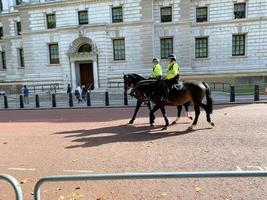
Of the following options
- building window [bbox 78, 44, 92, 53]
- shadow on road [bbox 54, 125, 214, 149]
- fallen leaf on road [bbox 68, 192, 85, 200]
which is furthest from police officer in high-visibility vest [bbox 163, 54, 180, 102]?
building window [bbox 78, 44, 92, 53]

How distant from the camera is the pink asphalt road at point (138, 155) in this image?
17.4ft

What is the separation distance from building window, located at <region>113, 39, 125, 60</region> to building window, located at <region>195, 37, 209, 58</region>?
9.03 m

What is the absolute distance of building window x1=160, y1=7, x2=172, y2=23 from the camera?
32938mm

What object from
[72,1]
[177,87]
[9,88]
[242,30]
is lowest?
[9,88]

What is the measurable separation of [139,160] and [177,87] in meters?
4.07

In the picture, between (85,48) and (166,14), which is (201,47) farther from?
(85,48)

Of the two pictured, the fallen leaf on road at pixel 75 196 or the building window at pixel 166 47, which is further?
the building window at pixel 166 47

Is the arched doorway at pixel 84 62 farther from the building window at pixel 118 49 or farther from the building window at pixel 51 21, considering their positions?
the building window at pixel 51 21

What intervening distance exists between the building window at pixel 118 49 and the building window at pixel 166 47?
15.4 ft

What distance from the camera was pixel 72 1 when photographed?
107 feet

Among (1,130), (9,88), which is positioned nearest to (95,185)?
(1,130)

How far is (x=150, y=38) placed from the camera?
31.4m

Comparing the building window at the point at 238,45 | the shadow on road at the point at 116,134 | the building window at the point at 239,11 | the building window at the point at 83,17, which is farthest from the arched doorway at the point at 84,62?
the shadow on road at the point at 116,134

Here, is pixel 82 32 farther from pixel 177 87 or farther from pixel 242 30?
pixel 177 87
